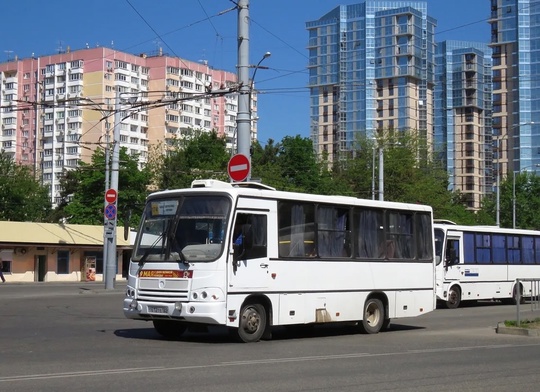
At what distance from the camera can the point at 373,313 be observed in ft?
66.0

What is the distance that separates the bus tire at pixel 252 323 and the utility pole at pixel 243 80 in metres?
5.50

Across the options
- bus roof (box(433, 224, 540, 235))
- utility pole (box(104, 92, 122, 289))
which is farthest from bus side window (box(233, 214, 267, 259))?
utility pole (box(104, 92, 122, 289))

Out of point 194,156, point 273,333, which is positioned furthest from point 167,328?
point 194,156

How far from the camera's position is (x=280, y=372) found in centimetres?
1206

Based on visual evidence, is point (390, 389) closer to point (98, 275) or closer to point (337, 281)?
point (337, 281)

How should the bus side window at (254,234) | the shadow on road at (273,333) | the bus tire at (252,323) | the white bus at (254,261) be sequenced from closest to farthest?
the white bus at (254,261) → the bus side window at (254,234) → the bus tire at (252,323) → the shadow on road at (273,333)

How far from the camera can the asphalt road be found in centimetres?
1080

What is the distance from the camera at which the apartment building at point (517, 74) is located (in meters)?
139

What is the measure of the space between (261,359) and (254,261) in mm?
3340

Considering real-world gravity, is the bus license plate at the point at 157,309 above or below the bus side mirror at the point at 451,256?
below

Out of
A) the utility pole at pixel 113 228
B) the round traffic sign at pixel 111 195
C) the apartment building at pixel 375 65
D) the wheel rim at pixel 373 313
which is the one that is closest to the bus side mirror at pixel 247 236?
the wheel rim at pixel 373 313

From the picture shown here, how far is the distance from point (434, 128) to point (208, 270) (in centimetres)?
15298

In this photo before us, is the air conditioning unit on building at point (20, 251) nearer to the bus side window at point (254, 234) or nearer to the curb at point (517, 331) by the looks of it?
the curb at point (517, 331)

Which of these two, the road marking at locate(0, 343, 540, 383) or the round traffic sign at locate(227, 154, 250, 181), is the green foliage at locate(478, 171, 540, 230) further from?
the road marking at locate(0, 343, 540, 383)
